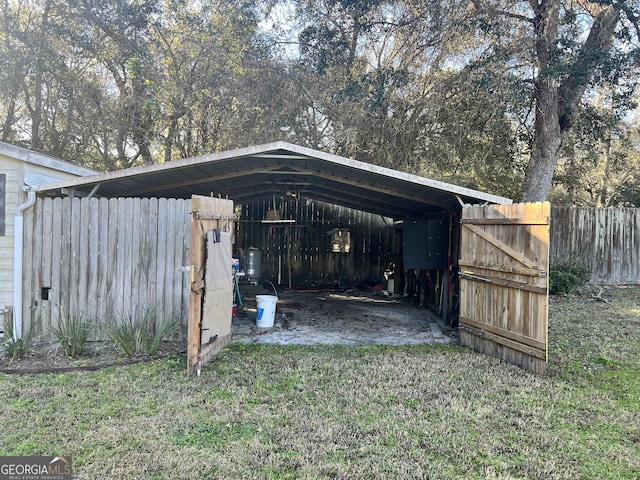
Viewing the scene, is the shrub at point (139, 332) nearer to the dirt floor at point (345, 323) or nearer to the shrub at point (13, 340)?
the shrub at point (13, 340)

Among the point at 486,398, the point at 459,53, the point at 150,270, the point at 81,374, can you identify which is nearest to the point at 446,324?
the point at 486,398

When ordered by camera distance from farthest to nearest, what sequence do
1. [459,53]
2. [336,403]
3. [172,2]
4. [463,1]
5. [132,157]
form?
1. [132,157]
2. [172,2]
3. [459,53]
4. [463,1]
5. [336,403]

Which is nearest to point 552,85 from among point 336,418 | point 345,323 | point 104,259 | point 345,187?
point 345,187

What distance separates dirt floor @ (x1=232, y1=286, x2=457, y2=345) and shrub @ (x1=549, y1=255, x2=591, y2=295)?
9.39ft

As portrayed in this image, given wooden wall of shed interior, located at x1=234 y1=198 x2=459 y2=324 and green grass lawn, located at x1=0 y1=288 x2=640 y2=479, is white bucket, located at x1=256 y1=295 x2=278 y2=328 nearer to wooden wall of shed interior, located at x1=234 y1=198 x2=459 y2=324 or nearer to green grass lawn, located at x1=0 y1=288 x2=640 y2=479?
green grass lawn, located at x1=0 y1=288 x2=640 y2=479

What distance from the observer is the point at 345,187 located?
7.98 m

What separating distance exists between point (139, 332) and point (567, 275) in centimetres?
812

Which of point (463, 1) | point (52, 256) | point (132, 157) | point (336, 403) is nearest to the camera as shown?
point (336, 403)

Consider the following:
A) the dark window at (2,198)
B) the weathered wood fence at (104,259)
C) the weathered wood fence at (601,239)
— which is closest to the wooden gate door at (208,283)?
the weathered wood fence at (104,259)

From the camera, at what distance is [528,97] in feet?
28.1

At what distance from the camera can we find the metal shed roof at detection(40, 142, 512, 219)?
5.04 meters

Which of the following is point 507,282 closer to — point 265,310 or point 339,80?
point 265,310

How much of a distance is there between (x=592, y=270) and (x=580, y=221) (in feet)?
3.85

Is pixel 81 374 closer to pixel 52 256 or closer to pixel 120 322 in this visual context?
pixel 120 322
